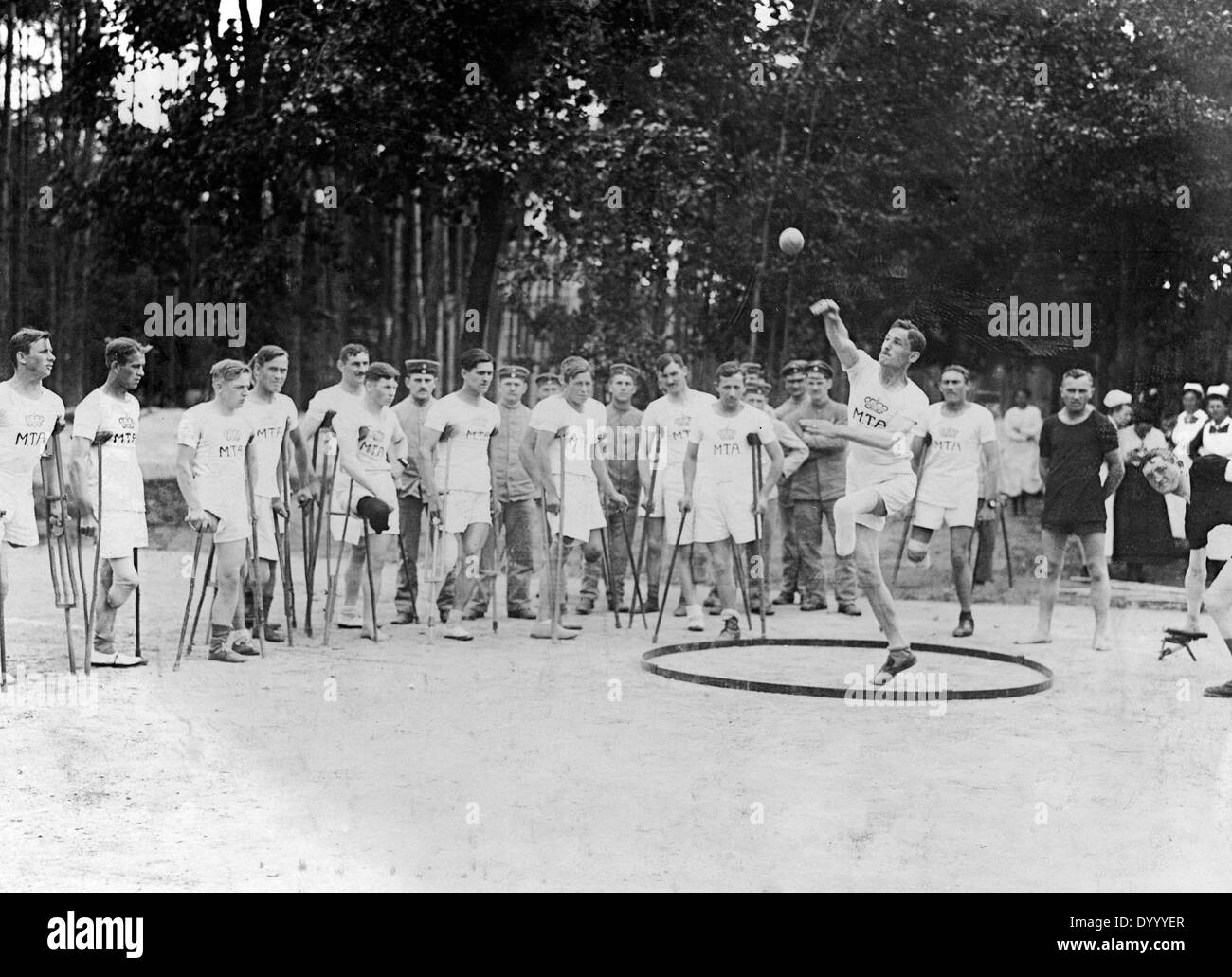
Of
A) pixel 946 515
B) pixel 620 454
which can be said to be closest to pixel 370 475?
pixel 620 454

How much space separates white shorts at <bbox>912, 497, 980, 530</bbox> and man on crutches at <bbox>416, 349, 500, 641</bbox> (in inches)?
124

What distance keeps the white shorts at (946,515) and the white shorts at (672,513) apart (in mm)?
1687

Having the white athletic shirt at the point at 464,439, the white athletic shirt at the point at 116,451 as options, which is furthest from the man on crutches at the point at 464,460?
the white athletic shirt at the point at 116,451

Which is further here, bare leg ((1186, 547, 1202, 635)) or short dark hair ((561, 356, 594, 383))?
short dark hair ((561, 356, 594, 383))

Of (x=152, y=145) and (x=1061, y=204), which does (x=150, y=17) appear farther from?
(x=1061, y=204)

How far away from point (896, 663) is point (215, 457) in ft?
14.0

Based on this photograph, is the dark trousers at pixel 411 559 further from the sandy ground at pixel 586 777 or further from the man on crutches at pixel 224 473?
the man on crutches at pixel 224 473

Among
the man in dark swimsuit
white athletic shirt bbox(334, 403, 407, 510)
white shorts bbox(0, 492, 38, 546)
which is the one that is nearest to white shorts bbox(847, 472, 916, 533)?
the man in dark swimsuit

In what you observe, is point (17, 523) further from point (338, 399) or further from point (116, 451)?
point (338, 399)

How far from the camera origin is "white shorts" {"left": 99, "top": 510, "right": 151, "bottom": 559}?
9.55m

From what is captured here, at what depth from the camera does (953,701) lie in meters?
9.02

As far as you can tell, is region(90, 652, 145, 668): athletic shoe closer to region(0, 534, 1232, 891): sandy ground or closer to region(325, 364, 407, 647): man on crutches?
region(0, 534, 1232, 891): sandy ground

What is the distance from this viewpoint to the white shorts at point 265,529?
34.8 feet

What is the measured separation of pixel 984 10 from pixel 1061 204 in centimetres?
265
